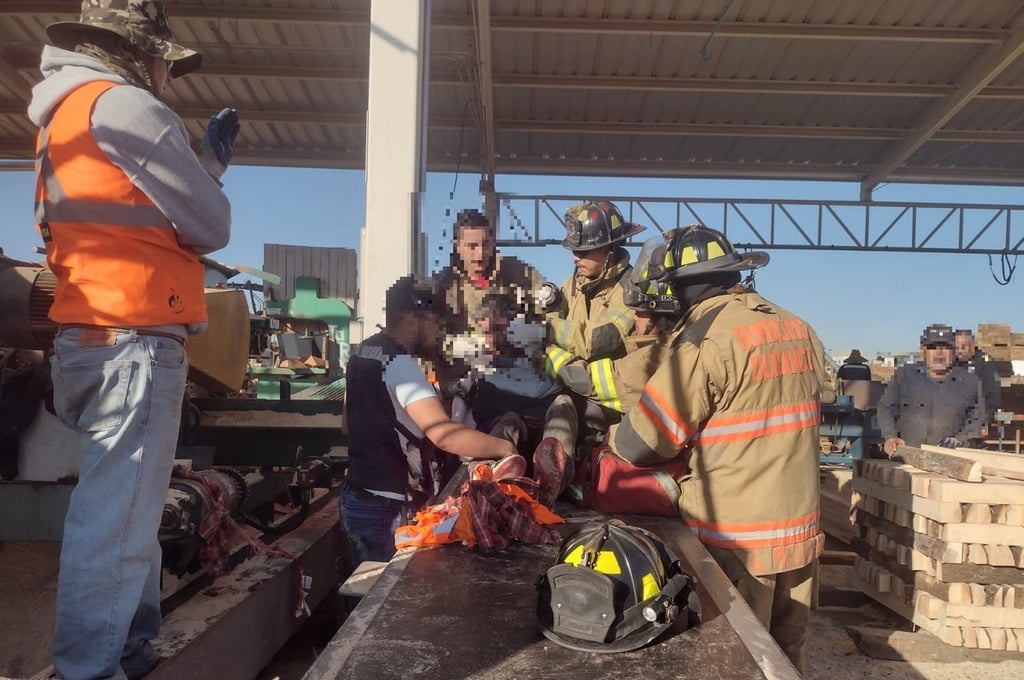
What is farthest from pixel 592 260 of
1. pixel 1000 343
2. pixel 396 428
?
pixel 1000 343

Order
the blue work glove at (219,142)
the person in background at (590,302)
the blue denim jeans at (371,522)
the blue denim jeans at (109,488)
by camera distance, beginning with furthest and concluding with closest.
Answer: the person in background at (590,302)
the blue denim jeans at (371,522)
the blue work glove at (219,142)
the blue denim jeans at (109,488)

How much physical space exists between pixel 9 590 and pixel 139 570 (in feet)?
6.29

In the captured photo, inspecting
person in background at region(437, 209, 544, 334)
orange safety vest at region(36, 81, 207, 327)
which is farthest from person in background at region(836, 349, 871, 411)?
orange safety vest at region(36, 81, 207, 327)

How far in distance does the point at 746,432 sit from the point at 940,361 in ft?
19.2

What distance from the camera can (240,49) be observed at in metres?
8.91

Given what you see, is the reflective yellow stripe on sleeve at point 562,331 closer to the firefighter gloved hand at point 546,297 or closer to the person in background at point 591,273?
the person in background at point 591,273

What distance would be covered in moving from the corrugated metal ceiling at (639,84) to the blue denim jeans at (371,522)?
629cm

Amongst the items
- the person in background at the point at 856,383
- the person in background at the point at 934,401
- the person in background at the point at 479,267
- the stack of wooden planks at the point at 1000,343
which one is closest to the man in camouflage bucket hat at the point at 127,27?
the person in background at the point at 479,267

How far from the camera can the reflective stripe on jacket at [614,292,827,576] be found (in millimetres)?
2441

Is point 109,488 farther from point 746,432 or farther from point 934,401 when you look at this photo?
point 934,401

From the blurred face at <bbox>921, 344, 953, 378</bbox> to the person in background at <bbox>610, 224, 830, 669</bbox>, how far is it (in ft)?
18.1

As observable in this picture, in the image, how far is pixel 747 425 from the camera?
8.09 ft

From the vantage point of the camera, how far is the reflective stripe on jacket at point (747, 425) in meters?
2.44

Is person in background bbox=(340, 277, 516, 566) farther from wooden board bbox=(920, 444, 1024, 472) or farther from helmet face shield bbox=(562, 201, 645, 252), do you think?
wooden board bbox=(920, 444, 1024, 472)
